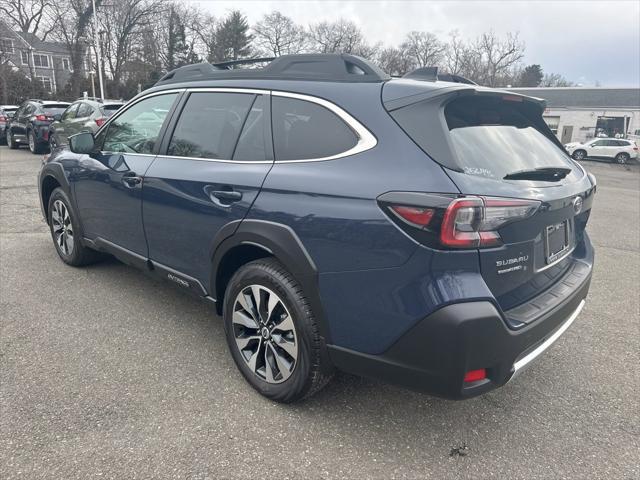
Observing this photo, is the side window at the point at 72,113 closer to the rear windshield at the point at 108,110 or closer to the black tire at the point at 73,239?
the rear windshield at the point at 108,110

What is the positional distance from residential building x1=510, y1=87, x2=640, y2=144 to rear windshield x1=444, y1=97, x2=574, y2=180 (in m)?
42.7

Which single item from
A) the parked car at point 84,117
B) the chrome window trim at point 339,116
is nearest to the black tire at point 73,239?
the chrome window trim at point 339,116

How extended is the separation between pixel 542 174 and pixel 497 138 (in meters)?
0.29

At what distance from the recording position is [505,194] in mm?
2059

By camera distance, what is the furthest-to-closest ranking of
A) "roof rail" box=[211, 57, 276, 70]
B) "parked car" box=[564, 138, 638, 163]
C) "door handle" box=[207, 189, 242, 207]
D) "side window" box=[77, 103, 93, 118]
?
"parked car" box=[564, 138, 638, 163] < "side window" box=[77, 103, 93, 118] < "roof rail" box=[211, 57, 276, 70] < "door handle" box=[207, 189, 242, 207]

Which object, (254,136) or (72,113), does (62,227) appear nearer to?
(254,136)

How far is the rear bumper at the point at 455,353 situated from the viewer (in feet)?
6.31

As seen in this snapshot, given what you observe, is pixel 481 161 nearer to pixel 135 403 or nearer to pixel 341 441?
pixel 341 441

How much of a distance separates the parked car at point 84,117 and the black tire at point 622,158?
3032 centimetres

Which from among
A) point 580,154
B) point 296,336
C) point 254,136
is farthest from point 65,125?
point 580,154

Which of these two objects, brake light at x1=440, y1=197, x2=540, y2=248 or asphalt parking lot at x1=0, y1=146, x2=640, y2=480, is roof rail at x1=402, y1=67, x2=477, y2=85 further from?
asphalt parking lot at x1=0, y1=146, x2=640, y2=480

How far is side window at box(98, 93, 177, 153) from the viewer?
346cm

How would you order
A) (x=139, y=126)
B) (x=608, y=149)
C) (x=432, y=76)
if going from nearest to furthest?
(x=432, y=76) → (x=139, y=126) → (x=608, y=149)

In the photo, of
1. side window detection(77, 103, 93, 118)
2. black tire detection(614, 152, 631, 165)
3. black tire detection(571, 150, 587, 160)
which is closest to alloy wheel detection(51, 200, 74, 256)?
side window detection(77, 103, 93, 118)
